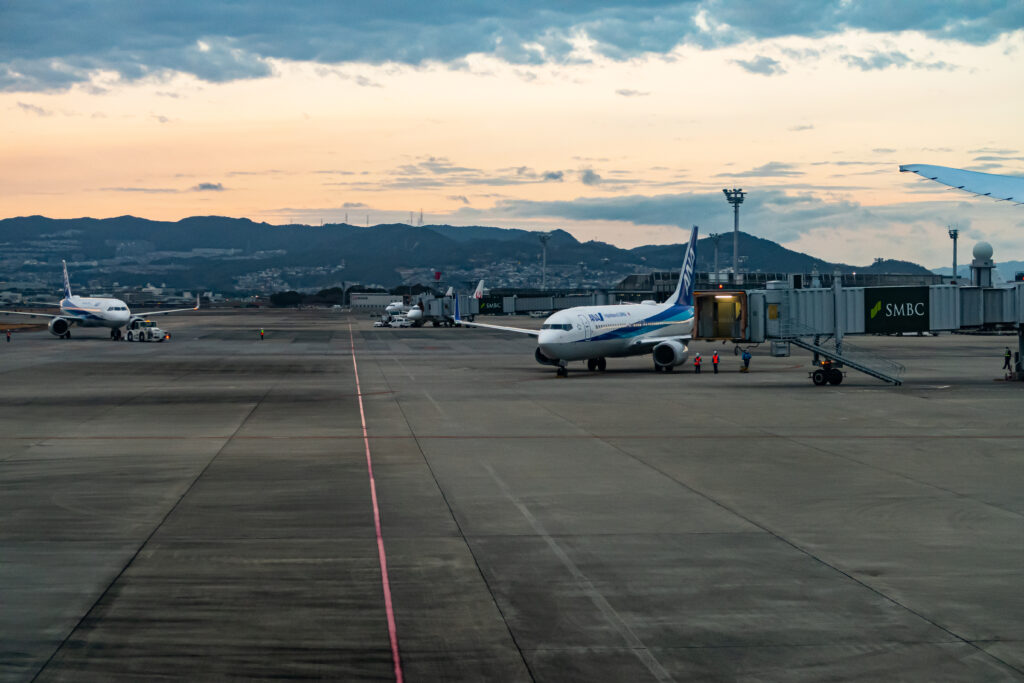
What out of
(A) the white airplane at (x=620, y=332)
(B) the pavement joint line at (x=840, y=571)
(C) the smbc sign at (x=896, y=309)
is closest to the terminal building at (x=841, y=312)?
(C) the smbc sign at (x=896, y=309)

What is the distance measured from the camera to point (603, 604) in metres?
14.8

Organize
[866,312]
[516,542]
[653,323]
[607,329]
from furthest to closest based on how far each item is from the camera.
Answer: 1. [653,323]
2. [607,329]
3. [866,312]
4. [516,542]

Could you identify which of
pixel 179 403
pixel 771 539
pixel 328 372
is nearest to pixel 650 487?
pixel 771 539

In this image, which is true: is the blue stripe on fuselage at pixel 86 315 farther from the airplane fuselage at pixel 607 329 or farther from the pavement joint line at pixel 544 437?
the pavement joint line at pixel 544 437

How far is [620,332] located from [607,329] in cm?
133

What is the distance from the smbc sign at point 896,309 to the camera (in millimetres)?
56125

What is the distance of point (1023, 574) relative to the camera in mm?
16406

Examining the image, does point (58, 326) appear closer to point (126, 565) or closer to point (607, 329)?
point (607, 329)

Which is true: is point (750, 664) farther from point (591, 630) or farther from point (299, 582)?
point (299, 582)

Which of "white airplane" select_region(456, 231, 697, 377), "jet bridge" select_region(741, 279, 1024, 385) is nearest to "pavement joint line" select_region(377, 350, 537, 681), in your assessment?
"white airplane" select_region(456, 231, 697, 377)

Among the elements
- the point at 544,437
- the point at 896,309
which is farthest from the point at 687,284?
the point at 544,437

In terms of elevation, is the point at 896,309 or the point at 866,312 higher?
the point at 896,309

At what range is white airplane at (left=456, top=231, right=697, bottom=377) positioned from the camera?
192 feet

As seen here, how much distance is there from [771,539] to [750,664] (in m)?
7.06
